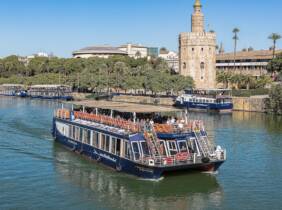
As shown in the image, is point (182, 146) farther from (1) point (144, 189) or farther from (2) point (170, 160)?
(1) point (144, 189)

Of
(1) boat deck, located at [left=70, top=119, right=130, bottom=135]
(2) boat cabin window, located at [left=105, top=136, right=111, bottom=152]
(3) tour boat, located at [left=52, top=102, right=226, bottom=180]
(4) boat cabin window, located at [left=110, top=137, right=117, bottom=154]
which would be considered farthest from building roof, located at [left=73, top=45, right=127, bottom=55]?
(4) boat cabin window, located at [left=110, top=137, right=117, bottom=154]

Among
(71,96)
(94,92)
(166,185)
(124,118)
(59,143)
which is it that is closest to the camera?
(166,185)

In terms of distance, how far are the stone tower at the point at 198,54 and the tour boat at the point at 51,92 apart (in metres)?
23.9

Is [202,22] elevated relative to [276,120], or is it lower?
elevated

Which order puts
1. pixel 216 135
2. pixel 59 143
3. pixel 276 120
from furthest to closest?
pixel 276 120 < pixel 216 135 < pixel 59 143

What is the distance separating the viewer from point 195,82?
4008 inches

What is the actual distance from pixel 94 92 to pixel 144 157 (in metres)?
84.5

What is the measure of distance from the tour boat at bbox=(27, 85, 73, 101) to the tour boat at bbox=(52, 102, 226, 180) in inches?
2673

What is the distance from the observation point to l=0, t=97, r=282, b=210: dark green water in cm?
2519

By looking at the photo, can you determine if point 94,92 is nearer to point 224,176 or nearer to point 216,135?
point 216,135

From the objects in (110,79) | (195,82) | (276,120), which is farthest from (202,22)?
(276,120)

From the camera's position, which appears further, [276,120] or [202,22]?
[202,22]

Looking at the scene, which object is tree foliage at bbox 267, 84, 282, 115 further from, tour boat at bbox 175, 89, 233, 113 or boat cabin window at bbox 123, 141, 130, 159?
boat cabin window at bbox 123, 141, 130, 159

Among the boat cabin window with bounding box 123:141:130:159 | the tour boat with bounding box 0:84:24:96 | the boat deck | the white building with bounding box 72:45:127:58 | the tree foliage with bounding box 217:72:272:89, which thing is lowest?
the boat cabin window with bounding box 123:141:130:159
